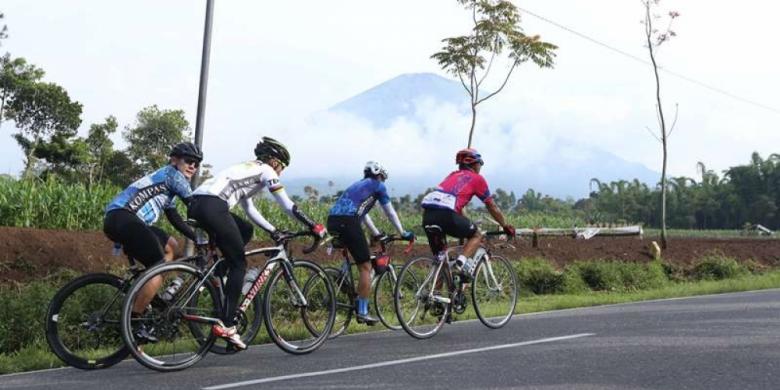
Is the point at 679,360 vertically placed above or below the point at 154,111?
below

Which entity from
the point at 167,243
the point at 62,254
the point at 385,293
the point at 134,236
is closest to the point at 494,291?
the point at 385,293

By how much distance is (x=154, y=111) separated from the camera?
50.5m

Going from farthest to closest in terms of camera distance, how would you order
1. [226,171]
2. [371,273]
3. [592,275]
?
[592,275] < [371,273] < [226,171]

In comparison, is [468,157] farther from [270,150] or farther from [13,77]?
[13,77]

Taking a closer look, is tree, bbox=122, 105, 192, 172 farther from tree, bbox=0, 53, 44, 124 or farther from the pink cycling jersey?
the pink cycling jersey

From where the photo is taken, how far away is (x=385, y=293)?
355 inches

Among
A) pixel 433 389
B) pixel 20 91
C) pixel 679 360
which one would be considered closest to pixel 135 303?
pixel 433 389

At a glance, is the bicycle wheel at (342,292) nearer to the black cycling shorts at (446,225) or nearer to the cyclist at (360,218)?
the cyclist at (360,218)

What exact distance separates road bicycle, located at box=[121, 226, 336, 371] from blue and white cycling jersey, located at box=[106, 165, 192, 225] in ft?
1.94

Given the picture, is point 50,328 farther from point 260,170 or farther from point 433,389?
point 433,389

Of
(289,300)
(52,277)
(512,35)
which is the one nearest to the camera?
(289,300)

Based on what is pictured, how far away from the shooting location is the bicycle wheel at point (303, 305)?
7.76m

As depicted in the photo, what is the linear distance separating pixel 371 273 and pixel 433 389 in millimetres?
3014

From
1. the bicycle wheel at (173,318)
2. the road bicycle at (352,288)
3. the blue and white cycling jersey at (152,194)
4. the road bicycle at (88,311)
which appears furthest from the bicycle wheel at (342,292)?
the road bicycle at (88,311)
